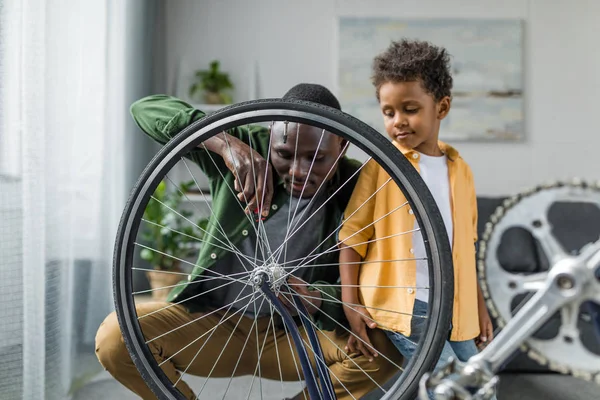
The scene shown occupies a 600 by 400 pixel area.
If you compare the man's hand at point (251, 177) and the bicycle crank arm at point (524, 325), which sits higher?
the man's hand at point (251, 177)

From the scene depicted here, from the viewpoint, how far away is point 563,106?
3.23 meters

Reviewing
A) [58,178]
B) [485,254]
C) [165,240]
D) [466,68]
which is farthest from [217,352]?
[466,68]

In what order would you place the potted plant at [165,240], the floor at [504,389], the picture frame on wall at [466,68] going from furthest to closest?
1. the picture frame on wall at [466,68]
2. the potted plant at [165,240]
3. the floor at [504,389]

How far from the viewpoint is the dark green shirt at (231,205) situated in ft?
3.95

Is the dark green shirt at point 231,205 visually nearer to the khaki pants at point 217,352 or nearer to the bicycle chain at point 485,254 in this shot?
the khaki pants at point 217,352

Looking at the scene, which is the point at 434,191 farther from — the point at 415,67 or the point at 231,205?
the point at 231,205

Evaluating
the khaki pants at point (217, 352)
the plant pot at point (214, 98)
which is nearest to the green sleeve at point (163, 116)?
the khaki pants at point (217, 352)

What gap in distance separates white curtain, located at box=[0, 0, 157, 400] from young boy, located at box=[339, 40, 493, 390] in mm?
884

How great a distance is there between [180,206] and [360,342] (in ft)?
6.90

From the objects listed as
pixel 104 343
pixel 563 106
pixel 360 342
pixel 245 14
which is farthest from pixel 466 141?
pixel 104 343

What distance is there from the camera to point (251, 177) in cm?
110

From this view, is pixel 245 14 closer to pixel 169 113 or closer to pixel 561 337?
pixel 169 113

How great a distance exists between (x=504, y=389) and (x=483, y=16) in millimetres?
2024

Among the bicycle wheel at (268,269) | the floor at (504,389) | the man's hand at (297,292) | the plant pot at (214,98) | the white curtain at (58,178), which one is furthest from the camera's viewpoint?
the plant pot at (214,98)
